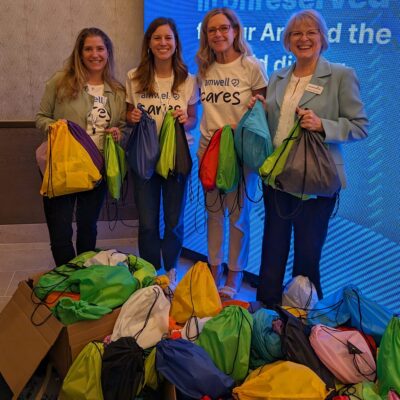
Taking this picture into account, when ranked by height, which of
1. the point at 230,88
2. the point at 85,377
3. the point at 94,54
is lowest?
the point at 85,377

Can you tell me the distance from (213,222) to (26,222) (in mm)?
1833

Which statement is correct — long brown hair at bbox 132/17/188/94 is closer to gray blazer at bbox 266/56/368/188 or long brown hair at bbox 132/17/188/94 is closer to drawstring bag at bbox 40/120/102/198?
drawstring bag at bbox 40/120/102/198

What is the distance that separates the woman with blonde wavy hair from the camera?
260cm

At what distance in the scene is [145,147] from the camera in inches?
102

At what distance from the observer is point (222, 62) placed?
256 centimetres

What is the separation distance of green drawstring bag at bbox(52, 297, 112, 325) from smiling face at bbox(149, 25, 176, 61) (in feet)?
4.66

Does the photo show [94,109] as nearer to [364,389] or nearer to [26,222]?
[26,222]

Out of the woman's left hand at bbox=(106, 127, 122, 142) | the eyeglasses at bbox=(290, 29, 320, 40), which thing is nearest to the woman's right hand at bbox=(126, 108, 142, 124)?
the woman's left hand at bbox=(106, 127, 122, 142)

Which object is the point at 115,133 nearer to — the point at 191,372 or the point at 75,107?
the point at 75,107

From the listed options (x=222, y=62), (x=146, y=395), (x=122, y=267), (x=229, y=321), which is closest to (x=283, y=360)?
(x=229, y=321)

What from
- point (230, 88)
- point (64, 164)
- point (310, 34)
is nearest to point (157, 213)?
point (64, 164)

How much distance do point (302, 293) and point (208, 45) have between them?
1475 millimetres

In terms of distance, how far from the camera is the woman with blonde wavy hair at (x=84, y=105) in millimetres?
2605

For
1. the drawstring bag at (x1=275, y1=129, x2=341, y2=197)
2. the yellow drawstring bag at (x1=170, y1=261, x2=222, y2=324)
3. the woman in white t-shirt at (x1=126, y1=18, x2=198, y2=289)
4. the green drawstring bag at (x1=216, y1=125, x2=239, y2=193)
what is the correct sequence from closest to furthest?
1. the drawstring bag at (x1=275, y1=129, x2=341, y2=197)
2. the yellow drawstring bag at (x1=170, y1=261, x2=222, y2=324)
3. the green drawstring bag at (x1=216, y1=125, x2=239, y2=193)
4. the woman in white t-shirt at (x1=126, y1=18, x2=198, y2=289)
